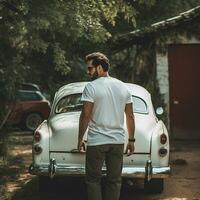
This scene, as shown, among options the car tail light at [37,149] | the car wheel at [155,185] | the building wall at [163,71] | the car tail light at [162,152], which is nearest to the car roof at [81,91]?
the car wheel at [155,185]

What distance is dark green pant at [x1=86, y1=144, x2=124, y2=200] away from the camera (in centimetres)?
685

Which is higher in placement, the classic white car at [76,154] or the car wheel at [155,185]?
the classic white car at [76,154]

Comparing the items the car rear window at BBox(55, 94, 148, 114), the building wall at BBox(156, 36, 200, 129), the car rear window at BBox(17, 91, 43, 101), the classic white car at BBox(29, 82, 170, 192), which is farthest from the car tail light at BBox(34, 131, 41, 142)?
the car rear window at BBox(17, 91, 43, 101)

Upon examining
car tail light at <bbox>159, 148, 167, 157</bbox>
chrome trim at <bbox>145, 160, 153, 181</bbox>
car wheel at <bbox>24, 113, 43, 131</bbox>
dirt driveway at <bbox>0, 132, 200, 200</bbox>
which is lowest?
dirt driveway at <bbox>0, 132, 200, 200</bbox>

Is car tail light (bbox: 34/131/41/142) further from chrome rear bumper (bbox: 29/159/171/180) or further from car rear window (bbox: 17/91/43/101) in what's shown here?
car rear window (bbox: 17/91/43/101)

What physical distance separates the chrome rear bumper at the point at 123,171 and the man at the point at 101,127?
59.9 inches

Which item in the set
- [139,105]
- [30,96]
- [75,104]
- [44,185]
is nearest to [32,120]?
[30,96]

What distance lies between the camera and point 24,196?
30.9ft

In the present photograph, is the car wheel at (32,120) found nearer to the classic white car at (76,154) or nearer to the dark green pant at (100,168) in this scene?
the classic white car at (76,154)

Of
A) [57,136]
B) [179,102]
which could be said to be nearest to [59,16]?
[57,136]

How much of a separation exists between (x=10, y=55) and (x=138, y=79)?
18.3 feet

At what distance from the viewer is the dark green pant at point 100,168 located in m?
6.85

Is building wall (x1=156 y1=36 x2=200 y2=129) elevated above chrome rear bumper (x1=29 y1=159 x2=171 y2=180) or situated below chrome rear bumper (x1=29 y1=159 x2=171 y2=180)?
above

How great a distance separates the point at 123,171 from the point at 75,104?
76.7 inches
